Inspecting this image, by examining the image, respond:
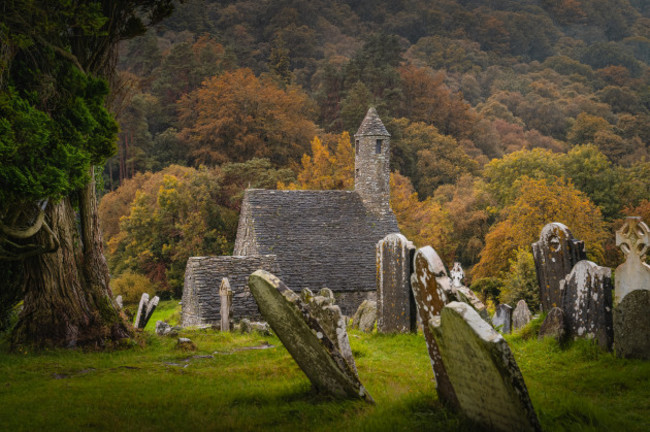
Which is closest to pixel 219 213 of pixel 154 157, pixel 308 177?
pixel 308 177

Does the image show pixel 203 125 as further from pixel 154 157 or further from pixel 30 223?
pixel 30 223

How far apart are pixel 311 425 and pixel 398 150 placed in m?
49.2

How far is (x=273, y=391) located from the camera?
23.7ft

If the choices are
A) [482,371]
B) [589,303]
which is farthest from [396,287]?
[482,371]

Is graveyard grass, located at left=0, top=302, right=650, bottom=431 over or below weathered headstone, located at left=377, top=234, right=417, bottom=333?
below

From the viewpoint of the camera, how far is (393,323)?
1189cm

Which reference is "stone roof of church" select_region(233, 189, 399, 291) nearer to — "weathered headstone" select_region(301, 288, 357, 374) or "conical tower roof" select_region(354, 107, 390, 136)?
"conical tower roof" select_region(354, 107, 390, 136)

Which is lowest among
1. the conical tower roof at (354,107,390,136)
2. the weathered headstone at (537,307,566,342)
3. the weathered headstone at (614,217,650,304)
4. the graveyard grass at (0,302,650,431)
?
the graveyard grass at (0,302,650,431)

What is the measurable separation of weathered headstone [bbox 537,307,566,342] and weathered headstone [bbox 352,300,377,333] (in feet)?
17.4

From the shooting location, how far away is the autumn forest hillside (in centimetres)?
3722

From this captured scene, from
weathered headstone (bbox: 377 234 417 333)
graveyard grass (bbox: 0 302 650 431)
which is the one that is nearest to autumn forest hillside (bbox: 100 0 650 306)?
graveyard grass (bbox: 0 302 650 431)

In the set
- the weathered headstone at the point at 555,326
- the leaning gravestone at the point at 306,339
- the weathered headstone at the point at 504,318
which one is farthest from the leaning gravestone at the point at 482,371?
the weathered headstone at the point at 504,318

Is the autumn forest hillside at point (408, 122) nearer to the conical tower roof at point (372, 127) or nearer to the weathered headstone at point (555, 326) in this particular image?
the conical tower roof at point (372, 127)

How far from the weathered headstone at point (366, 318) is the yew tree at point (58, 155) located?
5.48 meters
